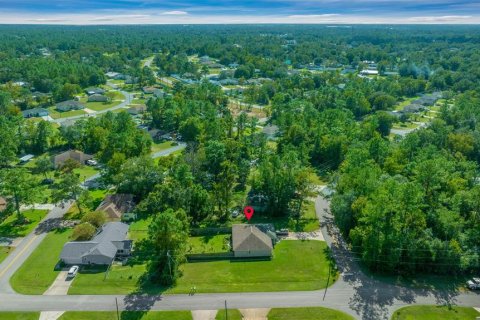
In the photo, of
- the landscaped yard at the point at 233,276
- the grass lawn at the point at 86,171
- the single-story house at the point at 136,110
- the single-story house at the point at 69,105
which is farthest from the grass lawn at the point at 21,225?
the single-story house at the point at 69,105

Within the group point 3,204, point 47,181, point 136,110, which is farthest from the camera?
point 136,110

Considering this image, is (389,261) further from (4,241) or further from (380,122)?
(380,122)

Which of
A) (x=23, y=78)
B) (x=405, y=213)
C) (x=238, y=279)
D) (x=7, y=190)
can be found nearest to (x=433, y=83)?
(x=405, y=213)

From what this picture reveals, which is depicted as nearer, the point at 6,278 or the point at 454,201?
the point at 6,278

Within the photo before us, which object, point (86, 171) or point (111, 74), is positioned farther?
point (111, 74)

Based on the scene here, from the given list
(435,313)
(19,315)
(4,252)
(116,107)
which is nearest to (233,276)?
(435,313)

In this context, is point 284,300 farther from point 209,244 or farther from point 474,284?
point 474,284

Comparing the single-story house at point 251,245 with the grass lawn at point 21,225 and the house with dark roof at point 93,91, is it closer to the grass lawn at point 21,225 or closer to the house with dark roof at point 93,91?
the grass lawn at point 21,225
